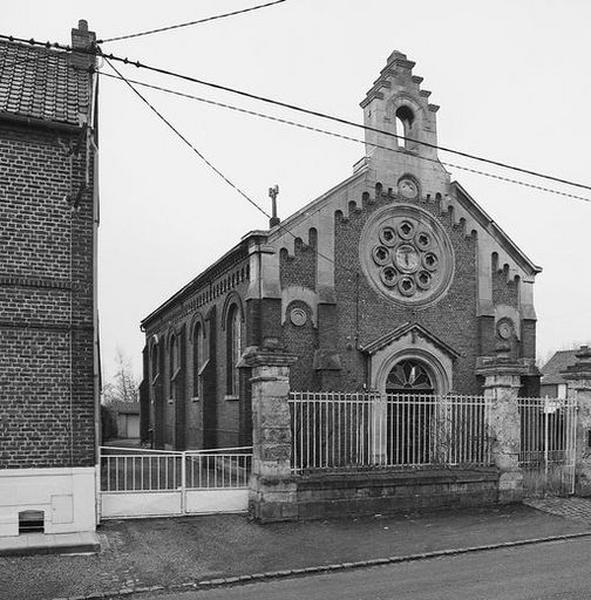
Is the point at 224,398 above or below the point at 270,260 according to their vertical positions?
below

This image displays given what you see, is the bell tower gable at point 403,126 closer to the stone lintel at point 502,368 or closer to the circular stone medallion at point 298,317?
the circular stone medallion at point 298,317

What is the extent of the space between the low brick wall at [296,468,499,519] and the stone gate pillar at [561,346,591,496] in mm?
2469

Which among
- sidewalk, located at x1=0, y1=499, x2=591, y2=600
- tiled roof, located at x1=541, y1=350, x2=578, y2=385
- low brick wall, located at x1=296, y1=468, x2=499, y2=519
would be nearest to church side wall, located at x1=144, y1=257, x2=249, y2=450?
low brick wall, located at x1=296, y1=468, x2=499, y2=519

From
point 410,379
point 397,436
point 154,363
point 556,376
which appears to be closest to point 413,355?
point 410,379

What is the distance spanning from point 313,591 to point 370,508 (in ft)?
16.7

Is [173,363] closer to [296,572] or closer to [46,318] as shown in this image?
[46,318]

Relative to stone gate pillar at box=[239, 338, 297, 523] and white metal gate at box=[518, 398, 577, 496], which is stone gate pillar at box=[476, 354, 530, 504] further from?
stone gate pillar at box=[239, 338, 297, 523]

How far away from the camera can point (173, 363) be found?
3066 centimetres

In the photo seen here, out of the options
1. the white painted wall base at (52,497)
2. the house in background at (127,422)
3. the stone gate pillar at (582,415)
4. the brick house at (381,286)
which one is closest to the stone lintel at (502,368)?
the stone gate pillar at (582,415)

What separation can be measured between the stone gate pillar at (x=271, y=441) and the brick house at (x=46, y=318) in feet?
9.78

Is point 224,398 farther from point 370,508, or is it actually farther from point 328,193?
point 370,508

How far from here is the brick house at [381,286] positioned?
754 inches

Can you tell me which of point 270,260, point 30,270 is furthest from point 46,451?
point 270,260

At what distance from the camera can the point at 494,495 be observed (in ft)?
49.8
